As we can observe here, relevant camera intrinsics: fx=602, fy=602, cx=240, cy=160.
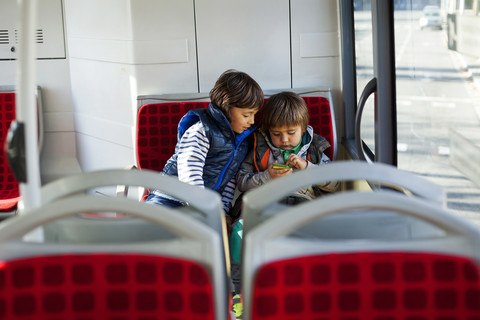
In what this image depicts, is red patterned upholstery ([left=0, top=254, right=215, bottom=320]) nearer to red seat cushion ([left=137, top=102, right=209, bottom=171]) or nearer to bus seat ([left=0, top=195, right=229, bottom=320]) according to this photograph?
bus seat ([left=0, top=195, right=229, bottom=320])

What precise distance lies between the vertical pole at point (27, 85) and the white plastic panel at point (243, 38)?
2204 millimetres

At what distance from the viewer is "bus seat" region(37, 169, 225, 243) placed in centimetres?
156

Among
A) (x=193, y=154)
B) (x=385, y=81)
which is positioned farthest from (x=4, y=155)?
(x=385, y=81)

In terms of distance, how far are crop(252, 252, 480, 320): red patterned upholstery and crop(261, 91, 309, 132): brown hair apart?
170 centimetres

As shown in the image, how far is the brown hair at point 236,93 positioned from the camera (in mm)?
3064

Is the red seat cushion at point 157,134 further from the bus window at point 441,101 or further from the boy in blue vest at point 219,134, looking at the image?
the bus window at point 441,101

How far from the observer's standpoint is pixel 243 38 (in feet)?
12.6

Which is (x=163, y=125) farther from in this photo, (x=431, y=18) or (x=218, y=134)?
(x=431, y=18)

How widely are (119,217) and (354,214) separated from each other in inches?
Answer: 24.4

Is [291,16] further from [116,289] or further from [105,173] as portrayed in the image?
[116,289]

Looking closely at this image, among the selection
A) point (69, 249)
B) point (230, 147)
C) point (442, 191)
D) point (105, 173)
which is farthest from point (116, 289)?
point (230, 147)

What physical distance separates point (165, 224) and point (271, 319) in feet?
1.13

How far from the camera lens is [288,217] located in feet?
4.73

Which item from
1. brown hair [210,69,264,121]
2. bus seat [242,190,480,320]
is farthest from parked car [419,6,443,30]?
bus seat [242,190,480,320]
